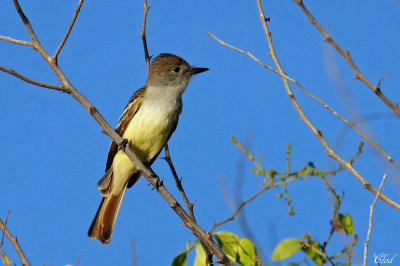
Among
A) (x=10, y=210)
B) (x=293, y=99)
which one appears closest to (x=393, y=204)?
(x=293, y=99)

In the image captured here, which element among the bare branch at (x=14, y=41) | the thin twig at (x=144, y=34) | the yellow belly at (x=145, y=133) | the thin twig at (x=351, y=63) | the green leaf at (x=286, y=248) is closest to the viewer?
the thin twig at (x=351, y=63)

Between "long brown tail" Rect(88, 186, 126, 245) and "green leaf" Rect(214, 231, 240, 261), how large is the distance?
7.61ft

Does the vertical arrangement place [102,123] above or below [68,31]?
below

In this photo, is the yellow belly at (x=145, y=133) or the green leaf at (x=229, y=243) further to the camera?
the yellow belly at (x=145, y=133)

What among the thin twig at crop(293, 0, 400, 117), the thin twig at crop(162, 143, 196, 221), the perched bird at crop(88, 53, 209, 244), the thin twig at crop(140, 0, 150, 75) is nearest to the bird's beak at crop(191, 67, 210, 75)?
the perched bird at crop(88, 53, 209, 244)

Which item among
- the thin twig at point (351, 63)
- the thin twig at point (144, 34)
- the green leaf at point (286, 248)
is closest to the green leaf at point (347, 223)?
the green leaf at point (286, 248)

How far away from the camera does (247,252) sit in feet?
11.6

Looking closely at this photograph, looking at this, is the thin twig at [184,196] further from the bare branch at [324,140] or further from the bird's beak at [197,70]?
the bird's beak at [197,70]

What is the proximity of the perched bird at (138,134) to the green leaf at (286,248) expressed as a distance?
2.34m

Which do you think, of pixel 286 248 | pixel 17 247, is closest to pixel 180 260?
pixel 286 248

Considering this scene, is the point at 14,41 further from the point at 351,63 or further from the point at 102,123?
the point at 351,63

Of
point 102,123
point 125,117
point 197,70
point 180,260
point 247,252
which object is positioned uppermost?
point 197,70

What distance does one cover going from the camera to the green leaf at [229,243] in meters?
3.67

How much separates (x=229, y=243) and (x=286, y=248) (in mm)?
408
